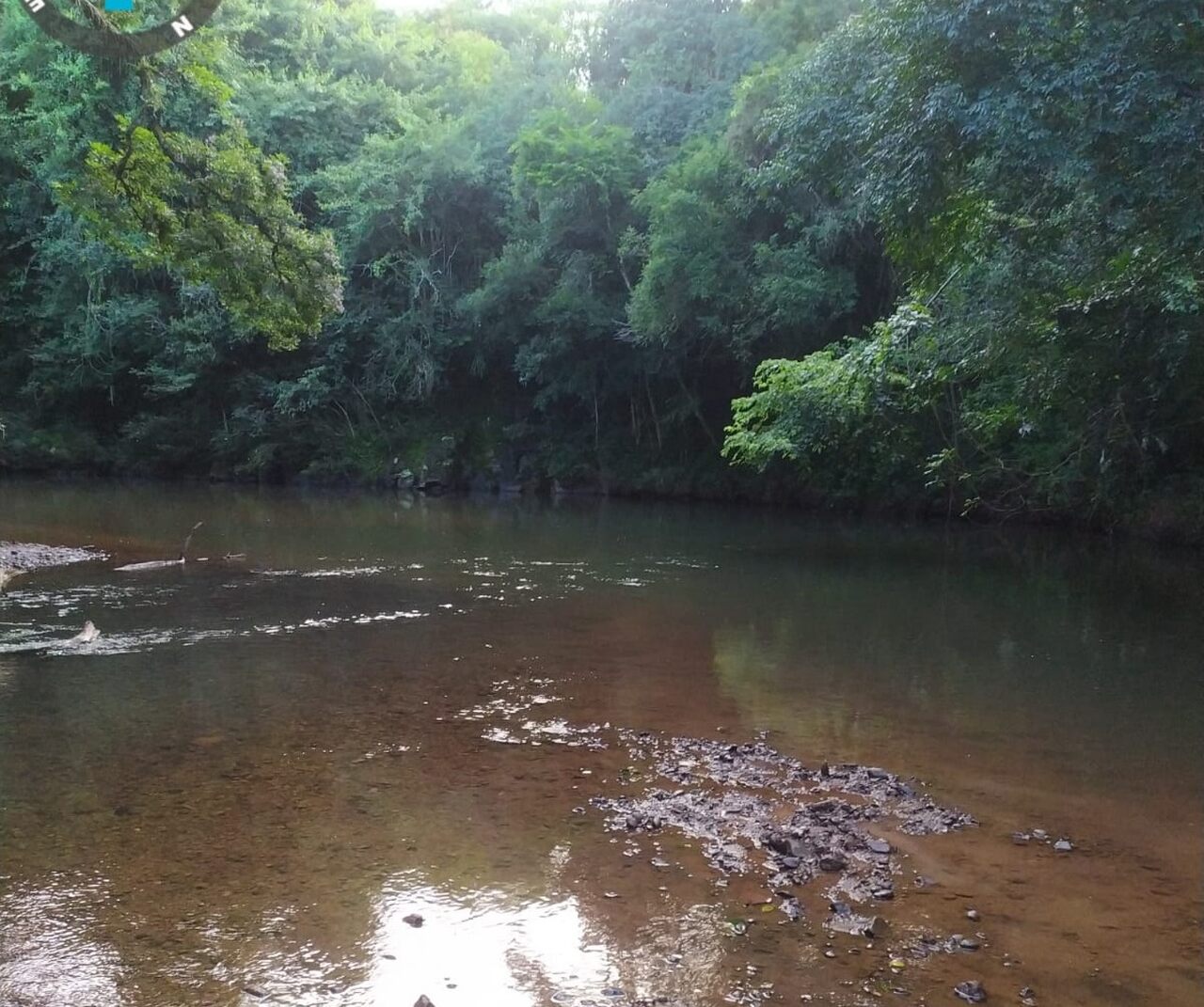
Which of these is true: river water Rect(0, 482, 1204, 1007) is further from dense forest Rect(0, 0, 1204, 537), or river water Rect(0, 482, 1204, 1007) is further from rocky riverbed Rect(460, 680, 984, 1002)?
dense forest Rect(0, 0, 1204, 537)

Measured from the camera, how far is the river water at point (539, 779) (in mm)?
3615

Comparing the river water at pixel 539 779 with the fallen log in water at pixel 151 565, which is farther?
the fallen log in water at pixel 151 565

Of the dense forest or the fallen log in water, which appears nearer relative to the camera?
the dense forest

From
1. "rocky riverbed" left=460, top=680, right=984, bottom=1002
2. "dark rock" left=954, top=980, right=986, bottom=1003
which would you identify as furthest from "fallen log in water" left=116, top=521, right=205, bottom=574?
"dark rock" left=954, top=980, right=986, bottom=1003

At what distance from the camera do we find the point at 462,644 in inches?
354

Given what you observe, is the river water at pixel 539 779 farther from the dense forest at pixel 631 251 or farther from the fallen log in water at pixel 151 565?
the dense forest at pixel 631 251

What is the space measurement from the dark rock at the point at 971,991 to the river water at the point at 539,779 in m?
0.06

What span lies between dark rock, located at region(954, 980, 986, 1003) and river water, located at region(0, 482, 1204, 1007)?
0.06m

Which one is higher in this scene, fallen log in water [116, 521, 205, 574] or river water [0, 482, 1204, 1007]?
river water [0, 482, 1204, 1007]

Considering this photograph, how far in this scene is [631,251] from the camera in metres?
23.0

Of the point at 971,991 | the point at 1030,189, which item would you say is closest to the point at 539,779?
the point at 971,991

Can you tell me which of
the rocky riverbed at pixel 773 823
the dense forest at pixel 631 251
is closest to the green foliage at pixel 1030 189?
the dense forest at pixel 631 251

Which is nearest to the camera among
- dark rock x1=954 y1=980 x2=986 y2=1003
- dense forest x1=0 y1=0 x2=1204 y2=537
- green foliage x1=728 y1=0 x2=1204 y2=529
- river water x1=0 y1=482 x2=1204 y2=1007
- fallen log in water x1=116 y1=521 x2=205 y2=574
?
dark rock x1=954 y1=980 x2=986 y2=1003

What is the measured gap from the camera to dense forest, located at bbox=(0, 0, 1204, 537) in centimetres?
857
